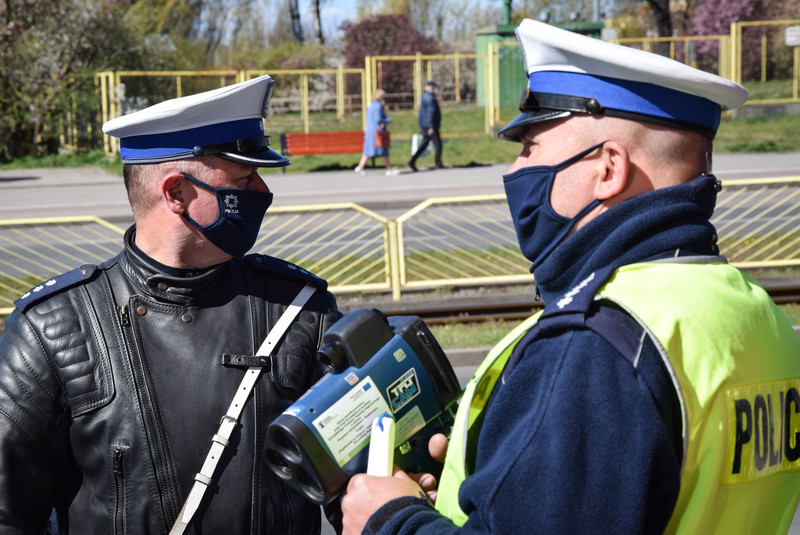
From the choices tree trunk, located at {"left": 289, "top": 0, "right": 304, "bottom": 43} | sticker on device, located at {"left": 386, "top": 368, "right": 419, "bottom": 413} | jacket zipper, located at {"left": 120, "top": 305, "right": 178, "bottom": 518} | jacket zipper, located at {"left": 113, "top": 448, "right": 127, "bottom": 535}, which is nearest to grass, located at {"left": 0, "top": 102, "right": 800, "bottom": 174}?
jacket zipper, located at {"left": 120, "top": 305, "right": 178, "bottom": 518}

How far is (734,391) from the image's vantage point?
60.2 inches

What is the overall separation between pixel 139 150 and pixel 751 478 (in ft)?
5.74

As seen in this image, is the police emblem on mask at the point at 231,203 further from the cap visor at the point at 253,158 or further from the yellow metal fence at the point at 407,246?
the yellow metal fence at the point at 407,246

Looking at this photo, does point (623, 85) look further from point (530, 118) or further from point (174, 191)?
point (174, 191)

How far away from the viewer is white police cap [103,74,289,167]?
2.42 meters

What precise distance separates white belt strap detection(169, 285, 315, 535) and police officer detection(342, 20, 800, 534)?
66 cm

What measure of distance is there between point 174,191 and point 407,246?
853 cm

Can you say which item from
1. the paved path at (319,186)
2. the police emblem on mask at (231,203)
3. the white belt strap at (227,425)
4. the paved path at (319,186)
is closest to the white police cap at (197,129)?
the police emblem on mask at (231,203)

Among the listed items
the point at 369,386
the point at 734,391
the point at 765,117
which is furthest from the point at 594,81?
the point at 765,117

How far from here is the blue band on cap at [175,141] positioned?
2.46 metres

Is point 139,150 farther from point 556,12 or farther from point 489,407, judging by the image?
point 556,12

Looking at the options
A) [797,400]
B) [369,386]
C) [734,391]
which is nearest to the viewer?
[734,391]

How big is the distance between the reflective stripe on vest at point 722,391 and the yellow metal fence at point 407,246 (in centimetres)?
788

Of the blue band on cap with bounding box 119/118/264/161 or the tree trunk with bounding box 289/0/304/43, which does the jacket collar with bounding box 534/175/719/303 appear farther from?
the tree trunk with bounding box 289/0/304/43
